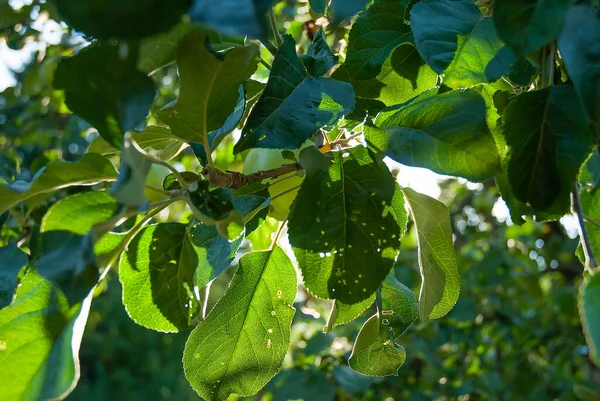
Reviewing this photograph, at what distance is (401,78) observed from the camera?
692 millimetres

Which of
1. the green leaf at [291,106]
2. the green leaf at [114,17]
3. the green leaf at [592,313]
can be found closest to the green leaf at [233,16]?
the green leaf at [114,17]

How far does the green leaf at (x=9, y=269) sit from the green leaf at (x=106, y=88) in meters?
0.30

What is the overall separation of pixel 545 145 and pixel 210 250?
37 cm

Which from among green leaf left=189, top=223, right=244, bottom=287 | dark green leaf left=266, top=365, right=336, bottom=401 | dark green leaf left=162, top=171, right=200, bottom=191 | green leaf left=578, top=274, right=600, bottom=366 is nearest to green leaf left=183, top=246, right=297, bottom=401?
green leaf left=189, top=223, right=244, bottom=287

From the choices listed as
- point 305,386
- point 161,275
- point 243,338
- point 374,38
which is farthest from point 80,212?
point 305,386

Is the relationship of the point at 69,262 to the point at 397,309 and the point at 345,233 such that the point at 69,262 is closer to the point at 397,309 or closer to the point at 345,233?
the point at 345,233

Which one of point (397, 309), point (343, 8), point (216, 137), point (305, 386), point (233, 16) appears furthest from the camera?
point (305, 386)

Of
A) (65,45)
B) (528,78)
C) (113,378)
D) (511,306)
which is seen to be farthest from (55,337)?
(113,378)

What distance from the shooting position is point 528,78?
1.94 feet

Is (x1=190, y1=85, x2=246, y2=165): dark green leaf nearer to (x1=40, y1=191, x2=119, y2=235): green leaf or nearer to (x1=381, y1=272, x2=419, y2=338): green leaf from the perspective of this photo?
(x1=40, y1=191, x2=119, y2=235): green leaf

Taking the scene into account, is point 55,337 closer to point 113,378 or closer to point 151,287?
point 151,287

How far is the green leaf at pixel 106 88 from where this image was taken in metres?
0.43

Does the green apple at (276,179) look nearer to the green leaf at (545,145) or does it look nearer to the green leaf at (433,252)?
the green leaf at (433,252)

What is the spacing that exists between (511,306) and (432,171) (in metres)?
2.10
